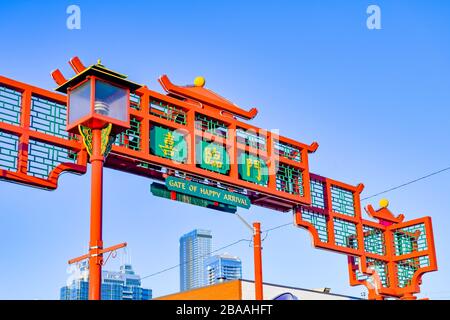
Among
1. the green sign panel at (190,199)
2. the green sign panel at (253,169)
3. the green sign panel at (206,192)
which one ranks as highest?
the green sign panel at (253,169)

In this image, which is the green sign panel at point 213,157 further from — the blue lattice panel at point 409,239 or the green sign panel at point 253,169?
the blue lattice panel at point 409,239

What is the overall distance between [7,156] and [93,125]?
2.58 metres

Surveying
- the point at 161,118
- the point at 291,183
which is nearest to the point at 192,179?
the point at 161,118

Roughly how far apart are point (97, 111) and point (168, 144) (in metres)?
4.34

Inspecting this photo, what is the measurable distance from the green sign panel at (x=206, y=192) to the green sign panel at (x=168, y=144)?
0.69 m

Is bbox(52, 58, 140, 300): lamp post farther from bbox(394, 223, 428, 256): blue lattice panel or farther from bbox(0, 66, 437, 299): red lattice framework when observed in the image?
bbox(394, 223, 428, 256): blue lattice panel

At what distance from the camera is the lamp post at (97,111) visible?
1204cm

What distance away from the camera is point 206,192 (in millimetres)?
16344

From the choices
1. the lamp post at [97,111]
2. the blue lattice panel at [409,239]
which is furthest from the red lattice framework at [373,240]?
the lamp post at [97,111]

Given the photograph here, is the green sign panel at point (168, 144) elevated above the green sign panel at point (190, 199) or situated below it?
above

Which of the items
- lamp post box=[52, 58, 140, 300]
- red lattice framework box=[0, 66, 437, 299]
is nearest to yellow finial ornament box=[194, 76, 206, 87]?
red lattice framework box=[0, 66, 437, 299]

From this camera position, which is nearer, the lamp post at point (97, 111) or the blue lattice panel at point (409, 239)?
the lamp post at point (97, 111)

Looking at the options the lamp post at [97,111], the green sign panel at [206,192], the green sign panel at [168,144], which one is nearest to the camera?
the lamp post at [97,111]

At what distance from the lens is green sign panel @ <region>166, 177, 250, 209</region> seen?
51.6ft
